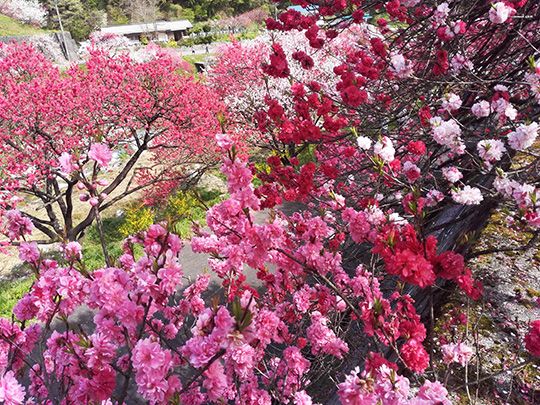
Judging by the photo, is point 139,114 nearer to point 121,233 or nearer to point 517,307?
point 121,233

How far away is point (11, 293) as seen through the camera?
807 centimetres

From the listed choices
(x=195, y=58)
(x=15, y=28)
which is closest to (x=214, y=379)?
(x=195, y=58)

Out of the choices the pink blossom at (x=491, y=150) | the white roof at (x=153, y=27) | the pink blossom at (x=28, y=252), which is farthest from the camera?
the white roof at (x=153, y=27)

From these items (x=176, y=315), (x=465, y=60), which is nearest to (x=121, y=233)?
(x=176, y=315)

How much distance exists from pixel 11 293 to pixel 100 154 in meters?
7.84

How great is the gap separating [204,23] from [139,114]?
41.5m

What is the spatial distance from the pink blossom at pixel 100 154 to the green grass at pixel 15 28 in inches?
1716

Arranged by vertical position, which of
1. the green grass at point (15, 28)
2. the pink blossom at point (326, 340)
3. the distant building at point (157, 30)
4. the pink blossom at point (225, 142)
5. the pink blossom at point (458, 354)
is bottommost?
the pink blossom at point (326, 340)

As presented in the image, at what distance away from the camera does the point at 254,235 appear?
2215 millimetres

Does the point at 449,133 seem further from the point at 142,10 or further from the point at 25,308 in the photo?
the point at 142,10

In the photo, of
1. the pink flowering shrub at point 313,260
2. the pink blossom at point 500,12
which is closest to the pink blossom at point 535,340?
the pink flowering shrub at point 313,260

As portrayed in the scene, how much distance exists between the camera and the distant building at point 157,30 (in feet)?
135

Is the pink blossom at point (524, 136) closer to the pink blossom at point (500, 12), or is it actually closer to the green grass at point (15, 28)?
the pink blossom at point (500, 12)

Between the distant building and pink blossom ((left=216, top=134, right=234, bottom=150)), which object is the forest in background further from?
pink blossom ((left=216, top=134, right=234, bottom=150))
